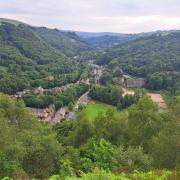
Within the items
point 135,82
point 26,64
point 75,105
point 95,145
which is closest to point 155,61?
point 135,82

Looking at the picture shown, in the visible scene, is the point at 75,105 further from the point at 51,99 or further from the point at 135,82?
the point at 135,82

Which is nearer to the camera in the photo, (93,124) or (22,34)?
(93,124)

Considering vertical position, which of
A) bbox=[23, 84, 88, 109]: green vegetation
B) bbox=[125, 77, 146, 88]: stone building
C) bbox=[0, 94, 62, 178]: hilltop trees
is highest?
bbox=[0, 94, 62, 178]: hilltop trees

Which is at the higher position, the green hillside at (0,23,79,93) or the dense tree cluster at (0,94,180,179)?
the dense tree cluster at (0,94,180,179)

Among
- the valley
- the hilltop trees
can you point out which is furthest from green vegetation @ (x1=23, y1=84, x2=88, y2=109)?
the hilltop trees

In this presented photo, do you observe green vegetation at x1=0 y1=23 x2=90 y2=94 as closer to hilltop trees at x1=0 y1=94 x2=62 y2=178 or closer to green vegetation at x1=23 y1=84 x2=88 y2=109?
green vegetation at x1=23 y1=84 x2=88 y2=109

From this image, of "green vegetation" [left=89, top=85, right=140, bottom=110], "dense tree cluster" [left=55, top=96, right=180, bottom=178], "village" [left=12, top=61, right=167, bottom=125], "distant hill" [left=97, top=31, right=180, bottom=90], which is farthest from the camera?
"distant hill" [left=97, top=31, right=180, bottom=90]

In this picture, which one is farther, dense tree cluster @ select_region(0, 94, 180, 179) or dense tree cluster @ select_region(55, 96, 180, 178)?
dense tree cluster @ select_region(55, 96, 180, 178)

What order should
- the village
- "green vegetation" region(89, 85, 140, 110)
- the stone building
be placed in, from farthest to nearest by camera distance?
the stone building < "green vegetation" region(89, 85, 140, 110) < the village

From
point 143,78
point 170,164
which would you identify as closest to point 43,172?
point 170,164

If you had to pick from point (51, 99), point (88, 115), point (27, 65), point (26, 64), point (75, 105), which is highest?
point (88, 115)

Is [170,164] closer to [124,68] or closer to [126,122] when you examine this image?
[126,122]
